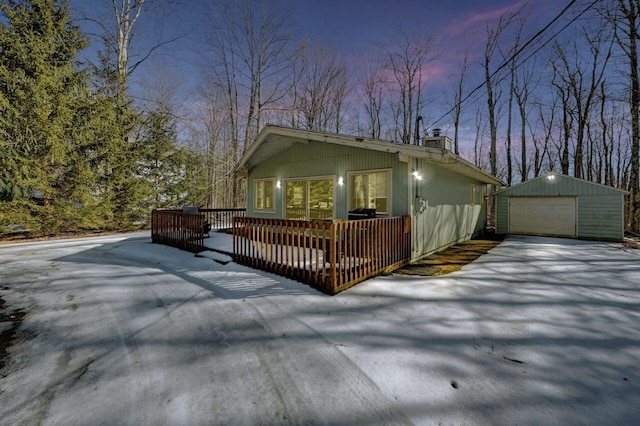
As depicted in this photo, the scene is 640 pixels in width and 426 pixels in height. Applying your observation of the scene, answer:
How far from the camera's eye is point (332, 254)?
14.6ft

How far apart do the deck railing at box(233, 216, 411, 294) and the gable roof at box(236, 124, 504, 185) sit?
1564 mm

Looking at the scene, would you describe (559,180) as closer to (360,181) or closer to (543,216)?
(543,216)

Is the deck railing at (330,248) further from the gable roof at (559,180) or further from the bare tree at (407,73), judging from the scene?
the bare tree at (407,73)

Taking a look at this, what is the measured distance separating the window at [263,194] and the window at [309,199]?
0.89 meters

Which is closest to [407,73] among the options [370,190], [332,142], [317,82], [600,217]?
[317,82]

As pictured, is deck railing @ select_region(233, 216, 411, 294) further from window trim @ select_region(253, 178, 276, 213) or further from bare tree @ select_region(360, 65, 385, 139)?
bare tree @ select_region(360, 65, 385, 139)

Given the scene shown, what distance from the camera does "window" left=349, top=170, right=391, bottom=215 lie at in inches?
289

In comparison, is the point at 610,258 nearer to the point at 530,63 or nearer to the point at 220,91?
the point at 530,63

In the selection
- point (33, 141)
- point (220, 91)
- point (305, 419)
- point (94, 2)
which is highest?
point (94, 2)

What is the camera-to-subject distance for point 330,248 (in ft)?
14.8

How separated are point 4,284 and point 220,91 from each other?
1733 cm

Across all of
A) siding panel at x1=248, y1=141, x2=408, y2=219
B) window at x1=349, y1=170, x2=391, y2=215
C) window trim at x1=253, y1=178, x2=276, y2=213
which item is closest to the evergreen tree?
window trim at x1=253, y1=178, x2=276, y2=213

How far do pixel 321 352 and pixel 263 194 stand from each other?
8.56 metres

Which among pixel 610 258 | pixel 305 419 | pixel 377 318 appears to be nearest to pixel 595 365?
pixel 377 318
